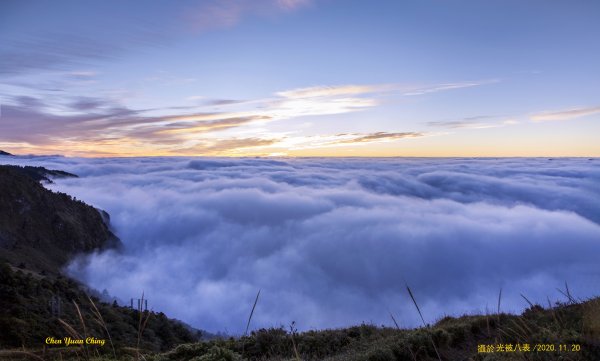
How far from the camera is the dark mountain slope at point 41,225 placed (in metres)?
40.8

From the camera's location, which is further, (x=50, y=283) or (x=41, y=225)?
(x=41, y=225)

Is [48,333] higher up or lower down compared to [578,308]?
lower down

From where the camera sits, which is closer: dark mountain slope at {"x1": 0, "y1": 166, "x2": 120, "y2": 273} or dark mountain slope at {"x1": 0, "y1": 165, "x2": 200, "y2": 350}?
dark mountain slope at {"x1": 0, "y1": 165, "x2": 200, "y2": 350}

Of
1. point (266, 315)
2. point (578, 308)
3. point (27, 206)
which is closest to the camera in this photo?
point (578, 308)

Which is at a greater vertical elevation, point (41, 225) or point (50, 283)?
point (50, 283)

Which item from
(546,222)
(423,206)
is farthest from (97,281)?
(546,222)

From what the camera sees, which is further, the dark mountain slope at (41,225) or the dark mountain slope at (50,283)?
the dark mountain slope at (41,225)

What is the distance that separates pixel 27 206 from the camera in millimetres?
48344

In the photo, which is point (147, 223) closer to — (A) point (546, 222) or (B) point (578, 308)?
(B) point (578, 308)

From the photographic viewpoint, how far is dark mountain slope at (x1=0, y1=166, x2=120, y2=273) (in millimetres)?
40812

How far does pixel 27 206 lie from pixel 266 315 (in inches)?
1787

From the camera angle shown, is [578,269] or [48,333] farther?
[578,269]

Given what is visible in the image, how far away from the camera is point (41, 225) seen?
48.2 m

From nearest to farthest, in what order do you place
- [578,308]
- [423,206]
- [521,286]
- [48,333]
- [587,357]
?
Result: 1. [587,357]
2. [578,308]
3. [48,333]
4. [521,286]
5. [423,206]
